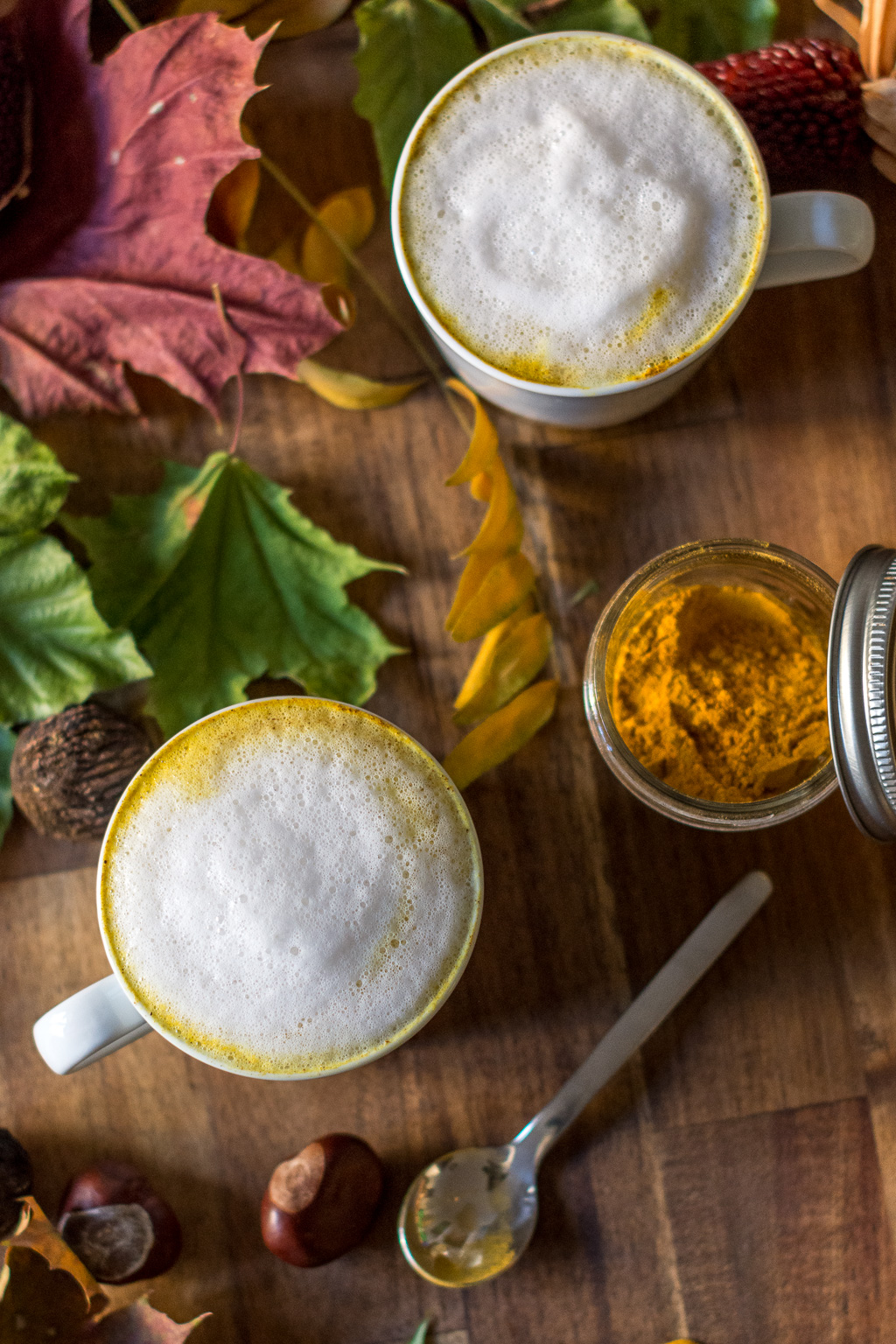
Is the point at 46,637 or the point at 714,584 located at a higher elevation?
the point at 46,637

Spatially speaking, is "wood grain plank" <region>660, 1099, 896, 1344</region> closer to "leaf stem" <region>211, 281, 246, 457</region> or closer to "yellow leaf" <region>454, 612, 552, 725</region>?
"yellow leaf" <region>454, 612, 552, 725</region>

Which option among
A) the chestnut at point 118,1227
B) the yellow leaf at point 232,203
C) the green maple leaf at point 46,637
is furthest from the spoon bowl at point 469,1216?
the yellow leaf at point 232,203

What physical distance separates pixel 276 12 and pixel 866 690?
0.54 m

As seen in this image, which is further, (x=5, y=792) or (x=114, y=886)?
(x=5, y=792)

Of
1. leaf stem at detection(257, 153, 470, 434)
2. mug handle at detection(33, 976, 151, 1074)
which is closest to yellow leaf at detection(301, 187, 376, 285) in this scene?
leaf stem at detection(257, 153, 470, 434)

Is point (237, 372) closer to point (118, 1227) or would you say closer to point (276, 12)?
point (276, 12)

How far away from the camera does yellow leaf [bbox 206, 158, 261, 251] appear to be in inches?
27.0

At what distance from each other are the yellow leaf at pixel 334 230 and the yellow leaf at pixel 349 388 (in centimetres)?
6

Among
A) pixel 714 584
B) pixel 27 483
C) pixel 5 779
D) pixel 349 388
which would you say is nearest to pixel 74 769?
pixel 5 779

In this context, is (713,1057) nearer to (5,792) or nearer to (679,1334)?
(679,1334)

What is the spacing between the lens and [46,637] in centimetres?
66

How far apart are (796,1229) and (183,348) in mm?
651

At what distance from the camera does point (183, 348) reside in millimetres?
653

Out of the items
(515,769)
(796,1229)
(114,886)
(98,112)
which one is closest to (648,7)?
(98,112)
